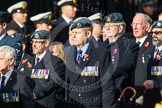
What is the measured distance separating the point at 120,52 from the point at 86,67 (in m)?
0.98

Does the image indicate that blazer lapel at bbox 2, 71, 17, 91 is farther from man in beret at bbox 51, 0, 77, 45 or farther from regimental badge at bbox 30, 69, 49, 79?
man in beret at bbox 51, 0, 77, 45

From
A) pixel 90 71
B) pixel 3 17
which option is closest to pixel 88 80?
pixel 90 71

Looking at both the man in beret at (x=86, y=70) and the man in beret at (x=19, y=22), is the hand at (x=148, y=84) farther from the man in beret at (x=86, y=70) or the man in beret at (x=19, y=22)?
the man in beret at (x=19, y=22)

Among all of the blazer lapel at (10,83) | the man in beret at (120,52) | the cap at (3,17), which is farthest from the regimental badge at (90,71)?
the cap at (3,17)

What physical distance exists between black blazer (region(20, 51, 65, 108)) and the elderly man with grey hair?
986mm

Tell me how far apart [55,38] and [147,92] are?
228 cm

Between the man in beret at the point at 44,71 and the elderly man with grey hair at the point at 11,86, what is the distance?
99 cm

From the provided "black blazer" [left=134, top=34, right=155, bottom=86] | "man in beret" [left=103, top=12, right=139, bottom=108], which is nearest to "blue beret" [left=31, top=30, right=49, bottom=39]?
"man in beret" [left=103, top=12, right=139, bottom=108]

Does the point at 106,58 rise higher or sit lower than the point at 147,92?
higher

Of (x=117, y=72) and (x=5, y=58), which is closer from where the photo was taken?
(x=5, y=58)

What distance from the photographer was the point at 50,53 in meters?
11.1

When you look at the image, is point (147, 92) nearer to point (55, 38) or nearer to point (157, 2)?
point (55, 38)

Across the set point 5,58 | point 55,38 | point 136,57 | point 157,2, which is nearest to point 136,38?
point 136,57

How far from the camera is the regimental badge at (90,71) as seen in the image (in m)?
10.5
